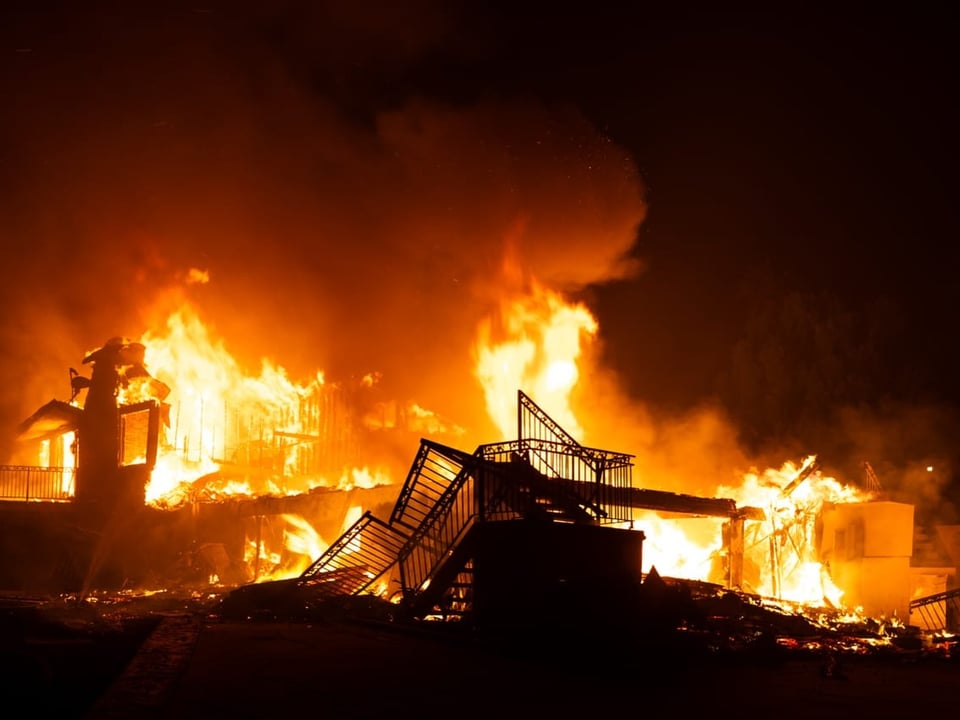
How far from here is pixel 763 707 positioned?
973 cm

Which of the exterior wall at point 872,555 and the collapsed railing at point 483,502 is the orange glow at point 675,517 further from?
the collapsed railing at point 483,502

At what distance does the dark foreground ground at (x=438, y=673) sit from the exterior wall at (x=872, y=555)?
17043 mm

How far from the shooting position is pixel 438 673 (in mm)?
11609

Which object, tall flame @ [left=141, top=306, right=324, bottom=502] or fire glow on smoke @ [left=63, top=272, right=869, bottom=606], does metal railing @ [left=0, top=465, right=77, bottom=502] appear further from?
tall flame @ [left=141, top=306, right=324, bottom=502]

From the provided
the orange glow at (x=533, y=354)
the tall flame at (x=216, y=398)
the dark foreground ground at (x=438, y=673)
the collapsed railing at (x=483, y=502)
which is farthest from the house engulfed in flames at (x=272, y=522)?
the orange glow at (x=533, y=354)

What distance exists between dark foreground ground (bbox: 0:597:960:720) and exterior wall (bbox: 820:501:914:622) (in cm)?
1704

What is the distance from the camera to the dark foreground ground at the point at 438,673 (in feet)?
30.3

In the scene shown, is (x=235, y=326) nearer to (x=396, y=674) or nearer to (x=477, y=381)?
(x=477, y=381)

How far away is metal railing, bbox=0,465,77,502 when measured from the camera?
108 feet

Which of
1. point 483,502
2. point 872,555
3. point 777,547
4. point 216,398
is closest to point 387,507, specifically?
point 483,502

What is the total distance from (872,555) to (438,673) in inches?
1078

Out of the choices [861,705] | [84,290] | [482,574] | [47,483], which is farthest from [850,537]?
[84,290]

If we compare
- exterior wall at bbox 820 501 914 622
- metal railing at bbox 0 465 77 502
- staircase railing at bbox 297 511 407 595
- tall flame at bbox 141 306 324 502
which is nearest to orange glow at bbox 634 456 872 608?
exterior wall at bbox 820 501 914 622

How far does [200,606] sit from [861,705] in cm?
1787
